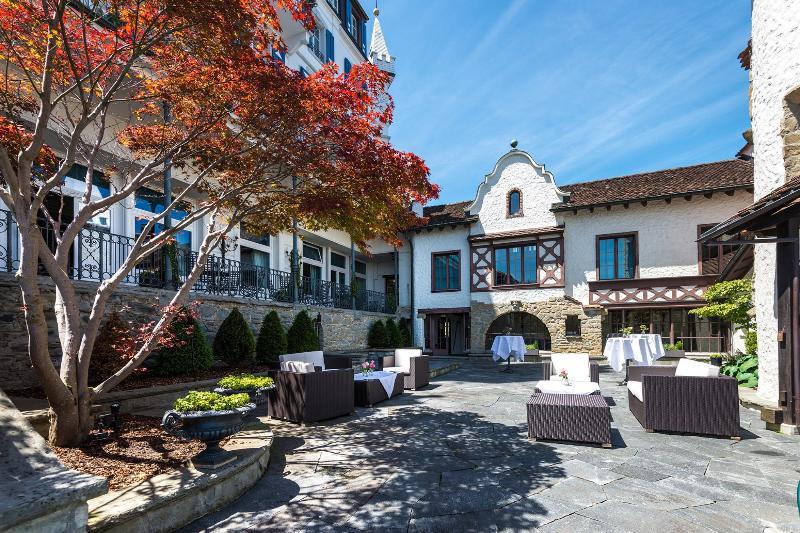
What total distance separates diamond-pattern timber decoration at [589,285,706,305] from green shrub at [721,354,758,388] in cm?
608

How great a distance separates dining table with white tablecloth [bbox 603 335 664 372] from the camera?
921 cm

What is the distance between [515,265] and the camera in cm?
1752

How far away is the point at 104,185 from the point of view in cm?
962

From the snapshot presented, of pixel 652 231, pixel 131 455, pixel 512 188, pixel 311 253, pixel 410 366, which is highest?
pixel 512 188

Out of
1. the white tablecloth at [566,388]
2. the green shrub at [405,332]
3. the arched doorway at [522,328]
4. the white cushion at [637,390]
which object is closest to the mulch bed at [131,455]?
the white tablecloth at [566,388]

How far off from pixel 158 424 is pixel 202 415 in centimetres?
184

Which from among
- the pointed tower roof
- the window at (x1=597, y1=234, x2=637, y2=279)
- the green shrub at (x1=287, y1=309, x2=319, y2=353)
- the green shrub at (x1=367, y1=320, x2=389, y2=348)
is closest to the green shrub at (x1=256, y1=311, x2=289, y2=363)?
the green shrub at (x1=287, y1=309, x2=319, y2=353)

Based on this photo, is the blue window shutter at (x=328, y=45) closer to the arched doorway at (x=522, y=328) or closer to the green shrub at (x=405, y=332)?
the green shrub at (x=405, y=332)

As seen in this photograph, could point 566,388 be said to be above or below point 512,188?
below

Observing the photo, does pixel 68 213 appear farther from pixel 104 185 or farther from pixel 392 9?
pixel 392 9

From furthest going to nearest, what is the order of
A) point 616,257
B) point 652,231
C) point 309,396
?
point 616,257
point 652,231
point 309,396

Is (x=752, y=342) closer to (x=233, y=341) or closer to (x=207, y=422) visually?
(x=207, y=422)

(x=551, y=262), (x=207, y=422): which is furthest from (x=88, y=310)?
(x=551, y=262)

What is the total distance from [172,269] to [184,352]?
7.20 feet
